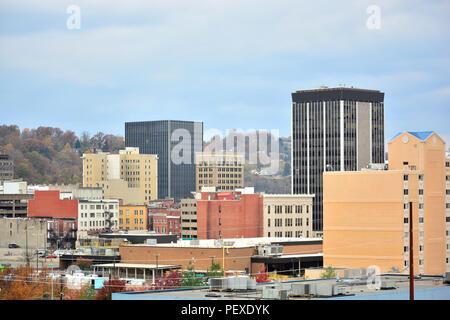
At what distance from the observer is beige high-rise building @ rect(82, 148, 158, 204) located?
171125 mm

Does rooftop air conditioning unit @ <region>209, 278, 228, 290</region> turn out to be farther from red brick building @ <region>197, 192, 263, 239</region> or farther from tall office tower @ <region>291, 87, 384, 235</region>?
tall office tower @ <region>291, 87, 384, 235</region>

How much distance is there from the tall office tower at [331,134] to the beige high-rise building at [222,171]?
154 ft

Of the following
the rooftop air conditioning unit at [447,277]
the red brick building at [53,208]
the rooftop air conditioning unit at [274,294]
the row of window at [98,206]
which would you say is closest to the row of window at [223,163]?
the row of window at [98,206]

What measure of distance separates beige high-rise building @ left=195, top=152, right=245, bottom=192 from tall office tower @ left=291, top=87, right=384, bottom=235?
47.0m

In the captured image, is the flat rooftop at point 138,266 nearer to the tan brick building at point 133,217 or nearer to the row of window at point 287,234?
the row of window at point 287,234

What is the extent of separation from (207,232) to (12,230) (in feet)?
72.3

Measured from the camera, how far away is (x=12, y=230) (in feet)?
338

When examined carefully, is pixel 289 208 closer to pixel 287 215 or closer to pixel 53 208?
pixel 287 215

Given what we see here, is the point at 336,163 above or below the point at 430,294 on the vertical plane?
above

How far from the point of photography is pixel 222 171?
18112 centimetres

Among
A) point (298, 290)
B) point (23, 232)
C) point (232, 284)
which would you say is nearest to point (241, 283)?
point (232, 284)

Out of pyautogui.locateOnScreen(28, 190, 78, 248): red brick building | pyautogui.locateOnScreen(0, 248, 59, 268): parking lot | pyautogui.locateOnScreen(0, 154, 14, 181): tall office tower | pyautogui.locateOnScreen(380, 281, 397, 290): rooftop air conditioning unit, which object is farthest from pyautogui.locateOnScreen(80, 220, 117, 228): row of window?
pyautogui.locateOnScreen(380, 281, 397, 290): rooftop air conditioning unit
